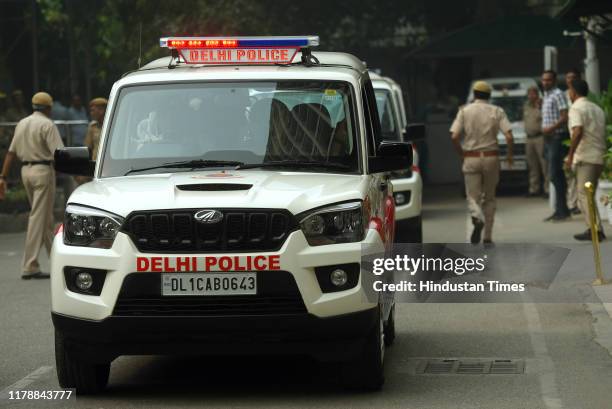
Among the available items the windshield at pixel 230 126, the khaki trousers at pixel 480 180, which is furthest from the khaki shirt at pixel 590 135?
the windshield at pixel 230 126

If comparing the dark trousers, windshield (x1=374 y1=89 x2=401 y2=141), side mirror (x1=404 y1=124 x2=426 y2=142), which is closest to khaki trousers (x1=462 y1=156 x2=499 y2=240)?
windshield (x1=374 y1=89 x2=401 y2=141)

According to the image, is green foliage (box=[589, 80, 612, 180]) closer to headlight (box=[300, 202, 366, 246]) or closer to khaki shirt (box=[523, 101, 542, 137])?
khaki shirt (box=[523, 101, 542, 137])

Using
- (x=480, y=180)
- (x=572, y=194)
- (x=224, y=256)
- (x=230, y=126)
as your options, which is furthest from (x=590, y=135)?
→ (x=224, y=256)

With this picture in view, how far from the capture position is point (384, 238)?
8906 mm

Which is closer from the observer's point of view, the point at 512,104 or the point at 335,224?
the point at 335,224

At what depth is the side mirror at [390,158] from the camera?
9102 millimetres

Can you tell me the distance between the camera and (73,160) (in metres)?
9.23

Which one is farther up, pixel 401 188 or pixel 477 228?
pixel 401 188

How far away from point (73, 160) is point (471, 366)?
2.84 meters

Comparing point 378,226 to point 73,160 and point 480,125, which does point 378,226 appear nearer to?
point 73,160

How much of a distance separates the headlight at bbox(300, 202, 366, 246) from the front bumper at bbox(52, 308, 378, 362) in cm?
42

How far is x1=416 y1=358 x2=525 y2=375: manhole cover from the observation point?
9.27m

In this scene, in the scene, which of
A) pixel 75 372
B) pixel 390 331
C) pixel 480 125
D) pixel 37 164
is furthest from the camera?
pixel 480 125

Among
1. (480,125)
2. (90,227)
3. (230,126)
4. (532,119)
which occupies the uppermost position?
(230,126)
